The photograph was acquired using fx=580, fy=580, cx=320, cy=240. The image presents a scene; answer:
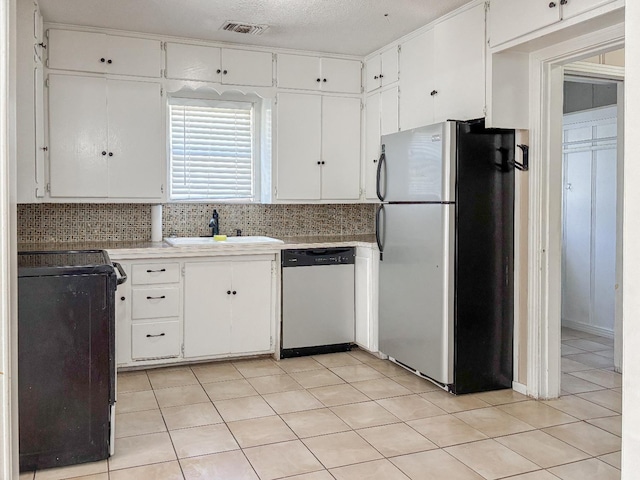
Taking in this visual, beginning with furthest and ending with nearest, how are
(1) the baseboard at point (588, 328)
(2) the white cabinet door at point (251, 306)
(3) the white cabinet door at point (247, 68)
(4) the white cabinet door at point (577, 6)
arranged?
(1) the baseboard at point (588, 328), (3) the white cabinet door at point (247, 68), (2) the white cabinet door at point (251, 306), (4) the white cabinet door at point (577, 6)

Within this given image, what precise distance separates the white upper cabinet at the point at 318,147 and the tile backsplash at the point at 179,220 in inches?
13.4

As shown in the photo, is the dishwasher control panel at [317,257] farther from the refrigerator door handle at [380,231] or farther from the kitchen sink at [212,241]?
the refrigerator door handle at [380,231]

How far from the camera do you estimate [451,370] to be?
3.61 metres

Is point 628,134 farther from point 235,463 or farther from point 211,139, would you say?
point 211,139

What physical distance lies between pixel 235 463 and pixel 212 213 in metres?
2.60

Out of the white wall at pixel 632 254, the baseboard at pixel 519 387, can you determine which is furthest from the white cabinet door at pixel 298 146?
the white wall at pixel 632 254

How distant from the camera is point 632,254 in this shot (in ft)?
2.96

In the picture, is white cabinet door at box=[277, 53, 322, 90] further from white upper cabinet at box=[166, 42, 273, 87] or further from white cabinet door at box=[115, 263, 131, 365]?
white cabinet door at box=[115, 263, 131, 365]

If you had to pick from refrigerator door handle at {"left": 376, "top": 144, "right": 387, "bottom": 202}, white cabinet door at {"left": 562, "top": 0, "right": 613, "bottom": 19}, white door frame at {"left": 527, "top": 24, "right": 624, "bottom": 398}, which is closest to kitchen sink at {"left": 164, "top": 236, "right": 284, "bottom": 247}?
refrigerator door handle at {"left": 376, "top": 144, "right": 387, "bottom": 202}

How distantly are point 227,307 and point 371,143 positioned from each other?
74.1 inches

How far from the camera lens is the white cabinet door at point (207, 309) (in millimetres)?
4258

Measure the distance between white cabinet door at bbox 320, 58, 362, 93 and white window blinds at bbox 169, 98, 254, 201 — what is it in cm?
69

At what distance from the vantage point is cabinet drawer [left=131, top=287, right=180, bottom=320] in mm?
A: 4113

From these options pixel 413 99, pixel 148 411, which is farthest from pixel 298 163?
pixel 148 411
